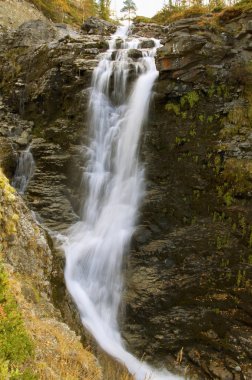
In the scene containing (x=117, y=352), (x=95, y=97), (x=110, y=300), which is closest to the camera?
(x=117, y=352)

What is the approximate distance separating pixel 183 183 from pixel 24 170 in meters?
6.18

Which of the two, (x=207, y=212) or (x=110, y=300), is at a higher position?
(x=207, y=212)

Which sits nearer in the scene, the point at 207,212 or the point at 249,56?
the point at 207,212

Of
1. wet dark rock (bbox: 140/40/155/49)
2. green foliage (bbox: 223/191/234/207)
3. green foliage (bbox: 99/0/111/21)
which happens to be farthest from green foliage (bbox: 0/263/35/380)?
green foliage (bbox: 99/0/111/21)

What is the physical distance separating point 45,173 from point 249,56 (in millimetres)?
8441

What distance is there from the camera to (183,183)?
11.1m

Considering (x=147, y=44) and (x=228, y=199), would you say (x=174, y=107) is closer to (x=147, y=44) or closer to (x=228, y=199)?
(x=228, y=199)

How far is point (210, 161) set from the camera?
437 inches

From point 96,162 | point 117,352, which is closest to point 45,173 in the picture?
point 96,162

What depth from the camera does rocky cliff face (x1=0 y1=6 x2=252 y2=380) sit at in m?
8.95

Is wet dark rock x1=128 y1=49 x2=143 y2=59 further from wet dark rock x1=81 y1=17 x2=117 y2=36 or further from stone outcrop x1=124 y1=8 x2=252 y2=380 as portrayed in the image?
wet dark rock x1=81 y1=17 x2=117 y2=36

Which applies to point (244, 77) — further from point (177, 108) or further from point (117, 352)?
point (117, 352)

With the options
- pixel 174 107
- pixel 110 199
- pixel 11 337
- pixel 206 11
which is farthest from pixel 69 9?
pixel 11 337

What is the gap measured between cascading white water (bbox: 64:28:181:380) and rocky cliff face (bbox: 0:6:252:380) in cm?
40
